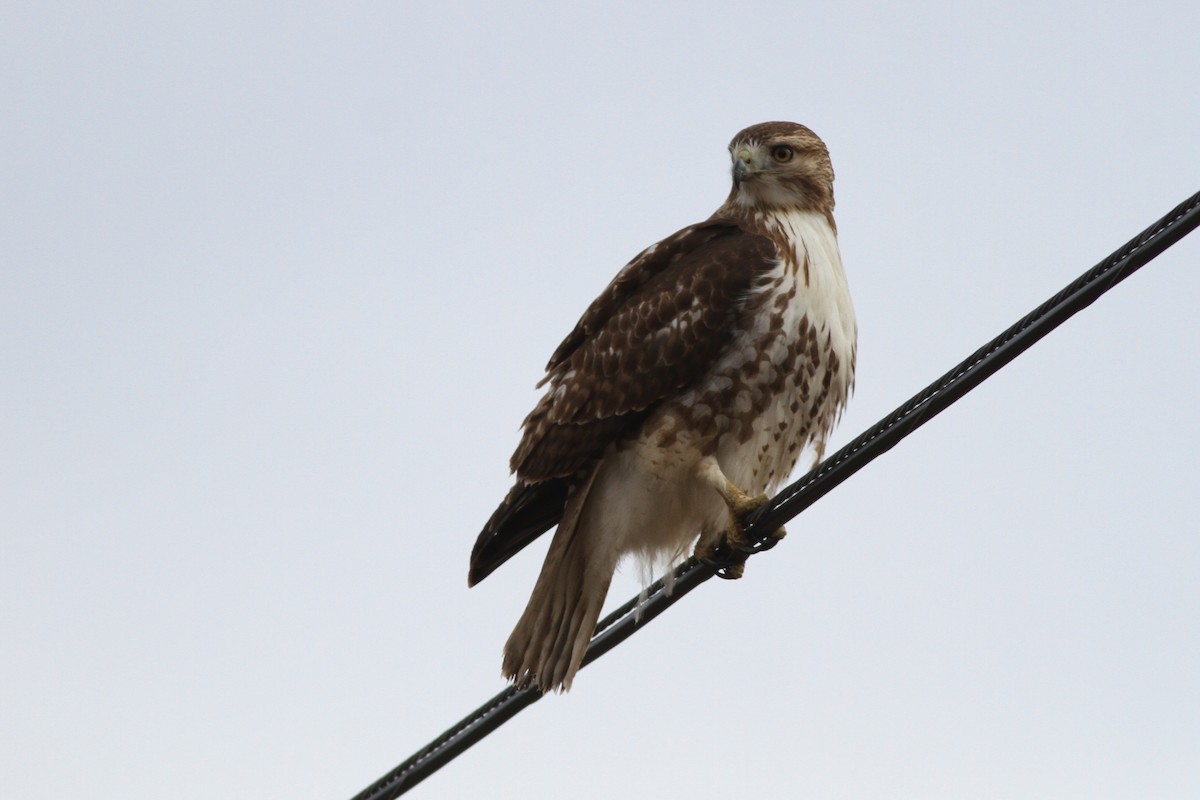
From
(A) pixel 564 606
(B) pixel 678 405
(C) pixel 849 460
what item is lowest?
(C) pixel 849 460

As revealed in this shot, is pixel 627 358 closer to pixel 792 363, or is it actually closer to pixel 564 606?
pixel 792 363

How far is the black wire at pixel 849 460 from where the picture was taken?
3914mm

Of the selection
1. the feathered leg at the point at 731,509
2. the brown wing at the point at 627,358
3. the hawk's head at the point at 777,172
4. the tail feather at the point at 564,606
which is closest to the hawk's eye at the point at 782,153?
the hawk's head at the point at 777,172

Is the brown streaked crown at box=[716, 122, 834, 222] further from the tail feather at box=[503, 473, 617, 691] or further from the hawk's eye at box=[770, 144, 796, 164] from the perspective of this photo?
the tail feather at box=[503, 473, 617, 691]

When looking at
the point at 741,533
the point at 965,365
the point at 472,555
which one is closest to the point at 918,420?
the point at 965,365

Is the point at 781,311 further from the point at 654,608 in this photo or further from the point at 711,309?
the point at 654,608

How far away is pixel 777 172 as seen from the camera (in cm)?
626

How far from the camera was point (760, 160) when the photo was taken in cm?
628

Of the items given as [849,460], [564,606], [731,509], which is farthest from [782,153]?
[849,460]

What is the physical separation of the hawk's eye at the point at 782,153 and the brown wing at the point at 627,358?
355mm

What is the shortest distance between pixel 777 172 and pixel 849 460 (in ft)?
7.04

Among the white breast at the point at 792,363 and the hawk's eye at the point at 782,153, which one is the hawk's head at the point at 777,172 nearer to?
the hawk's eye at the point at 782,153

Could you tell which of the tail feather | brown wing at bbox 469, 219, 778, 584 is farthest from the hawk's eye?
the tail feather

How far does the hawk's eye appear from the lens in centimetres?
630
